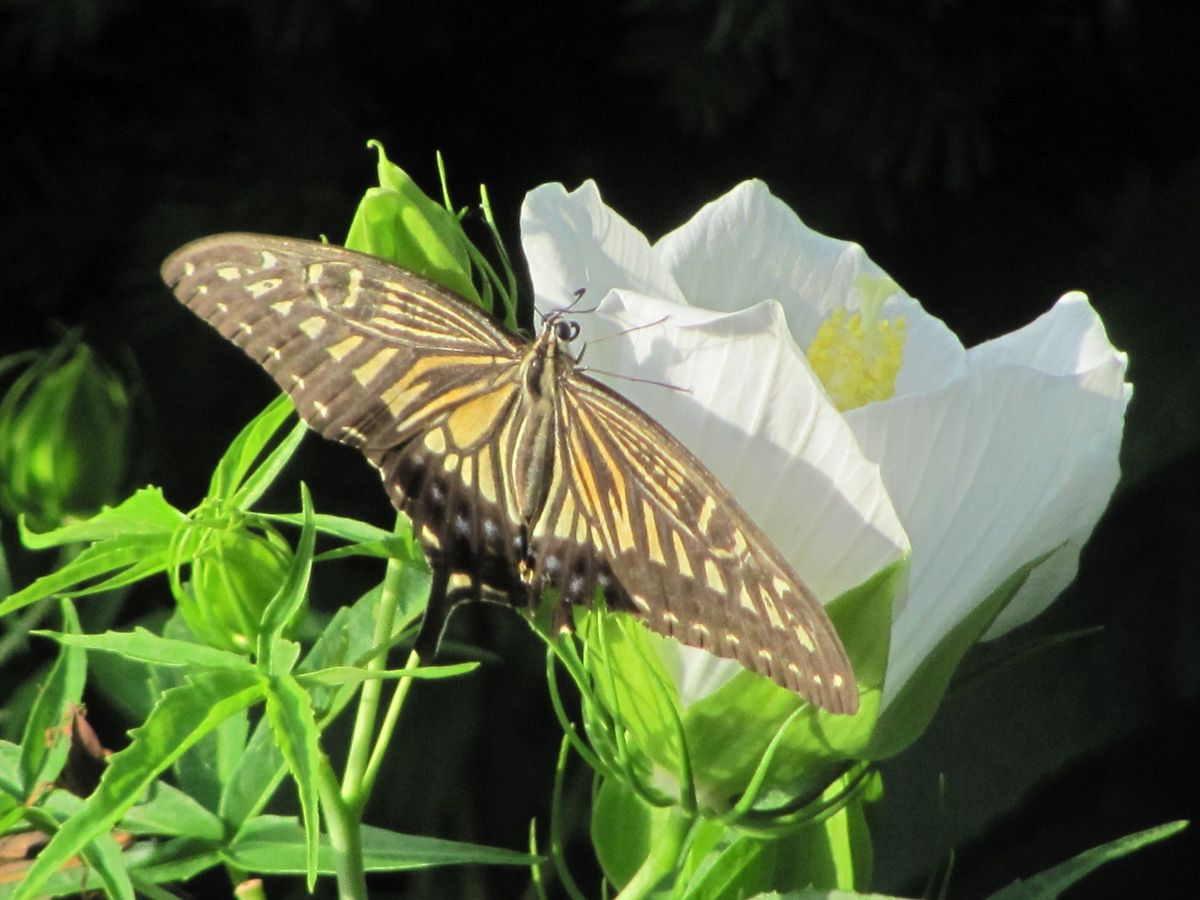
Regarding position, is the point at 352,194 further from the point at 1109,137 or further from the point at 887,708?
the point at 887,708

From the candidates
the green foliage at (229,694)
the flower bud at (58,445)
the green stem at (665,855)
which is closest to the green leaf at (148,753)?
the green foliage at (229,694)

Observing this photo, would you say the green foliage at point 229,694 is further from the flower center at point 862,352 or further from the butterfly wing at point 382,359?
the flower center at point 862,352

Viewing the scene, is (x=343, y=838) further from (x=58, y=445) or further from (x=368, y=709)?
(x=58, y=445)

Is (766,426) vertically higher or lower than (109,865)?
higher

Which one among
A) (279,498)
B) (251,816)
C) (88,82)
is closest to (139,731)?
(251,816)

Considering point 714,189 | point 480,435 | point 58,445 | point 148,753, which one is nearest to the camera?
point 148,753

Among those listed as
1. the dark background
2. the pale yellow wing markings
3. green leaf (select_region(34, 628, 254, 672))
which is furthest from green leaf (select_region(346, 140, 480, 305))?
the dark background

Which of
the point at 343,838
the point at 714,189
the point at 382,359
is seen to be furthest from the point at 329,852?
the point at 714,189
